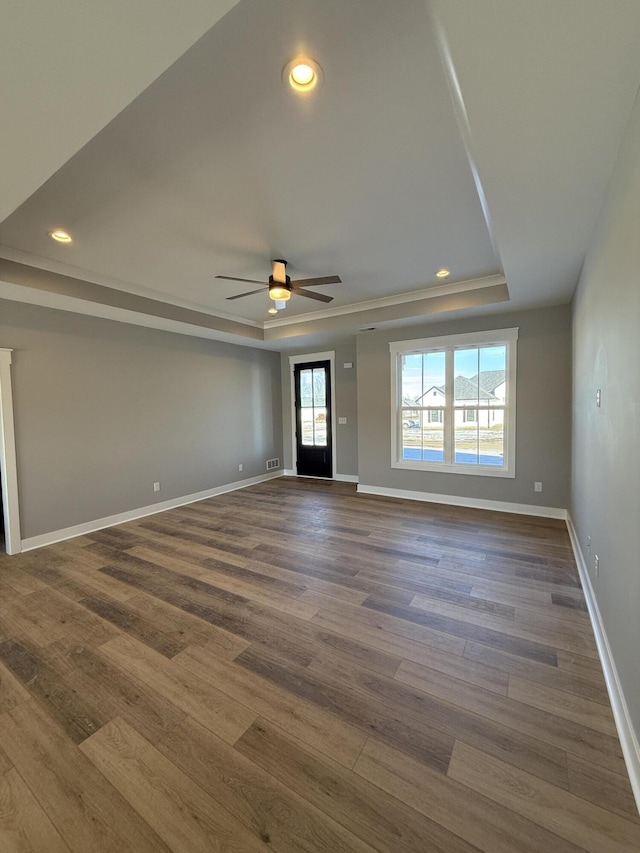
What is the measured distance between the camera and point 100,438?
4.24 metres

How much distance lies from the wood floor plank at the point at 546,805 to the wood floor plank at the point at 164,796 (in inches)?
32.8

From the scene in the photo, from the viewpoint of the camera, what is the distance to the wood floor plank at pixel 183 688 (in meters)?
1.57

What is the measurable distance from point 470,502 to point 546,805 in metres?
3.74

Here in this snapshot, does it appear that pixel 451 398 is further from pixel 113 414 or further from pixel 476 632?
pixel 113 414

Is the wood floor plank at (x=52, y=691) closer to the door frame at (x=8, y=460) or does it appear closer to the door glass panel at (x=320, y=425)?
the door frame at (x=8, y=460)

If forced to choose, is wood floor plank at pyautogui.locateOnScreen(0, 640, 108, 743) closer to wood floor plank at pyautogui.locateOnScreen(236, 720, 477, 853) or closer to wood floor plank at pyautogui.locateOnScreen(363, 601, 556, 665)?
wood floor plank at pyautogui.locateOnScreen(236, 720, 477, 853)

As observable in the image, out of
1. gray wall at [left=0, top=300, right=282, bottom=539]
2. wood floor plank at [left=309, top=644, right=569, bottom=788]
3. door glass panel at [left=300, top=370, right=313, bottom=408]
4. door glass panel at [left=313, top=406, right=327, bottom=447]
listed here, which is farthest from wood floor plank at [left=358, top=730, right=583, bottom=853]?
door glass panel at [left=300, top=370, right=313, bottom=408]

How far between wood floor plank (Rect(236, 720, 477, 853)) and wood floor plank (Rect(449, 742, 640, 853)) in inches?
9.2

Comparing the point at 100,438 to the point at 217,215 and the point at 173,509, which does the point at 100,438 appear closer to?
the point at 173,509

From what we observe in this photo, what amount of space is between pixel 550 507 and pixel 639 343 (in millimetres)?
3534

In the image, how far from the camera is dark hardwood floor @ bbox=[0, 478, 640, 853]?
117 cm

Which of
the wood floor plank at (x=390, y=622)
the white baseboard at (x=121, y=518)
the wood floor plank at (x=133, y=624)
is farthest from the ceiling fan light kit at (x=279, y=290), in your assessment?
the white baseboard at (x=121, y=518)

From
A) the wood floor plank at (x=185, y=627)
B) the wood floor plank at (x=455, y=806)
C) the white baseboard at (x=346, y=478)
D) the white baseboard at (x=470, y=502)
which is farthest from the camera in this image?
the white baseboard at (x=346, y=478)

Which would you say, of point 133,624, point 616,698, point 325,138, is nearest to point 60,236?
point 325,138
